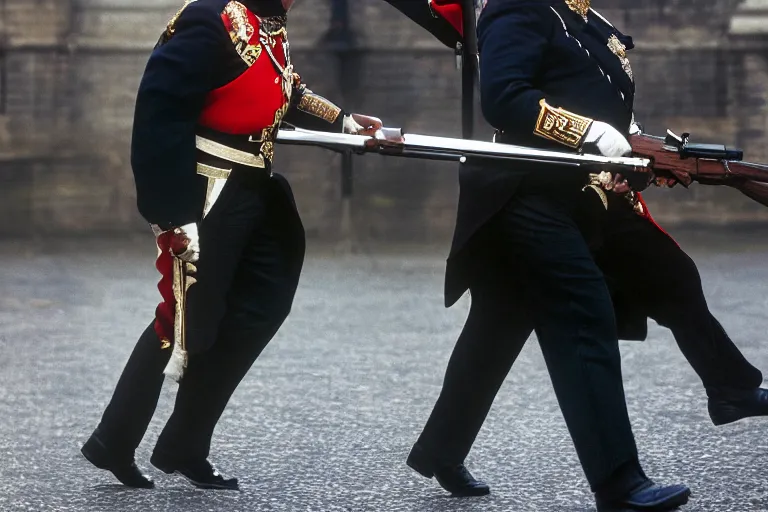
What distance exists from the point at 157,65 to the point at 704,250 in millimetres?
9894

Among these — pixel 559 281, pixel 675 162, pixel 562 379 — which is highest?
pixel 675 162

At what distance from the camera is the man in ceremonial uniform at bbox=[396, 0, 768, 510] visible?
4117 mm

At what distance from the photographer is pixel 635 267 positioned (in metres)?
4.50

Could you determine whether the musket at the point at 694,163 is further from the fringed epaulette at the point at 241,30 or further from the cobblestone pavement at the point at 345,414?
the fringed epaulette at the point at 241,30

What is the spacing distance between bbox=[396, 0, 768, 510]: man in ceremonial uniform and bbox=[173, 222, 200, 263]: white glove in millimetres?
768

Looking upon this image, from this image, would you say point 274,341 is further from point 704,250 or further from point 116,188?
point 116,188

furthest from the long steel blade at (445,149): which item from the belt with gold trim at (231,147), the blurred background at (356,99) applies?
the blurred background at (356,99)

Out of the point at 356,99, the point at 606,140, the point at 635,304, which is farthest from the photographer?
the point at 356,99

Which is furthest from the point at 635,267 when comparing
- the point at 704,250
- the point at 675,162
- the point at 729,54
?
Result: the point at 729,54

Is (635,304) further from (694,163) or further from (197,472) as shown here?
(197,472)

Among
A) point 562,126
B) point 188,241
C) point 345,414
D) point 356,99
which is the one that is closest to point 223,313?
point 188,241

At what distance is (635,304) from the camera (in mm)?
4535

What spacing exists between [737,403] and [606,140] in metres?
1.10

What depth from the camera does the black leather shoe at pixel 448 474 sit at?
460cm
